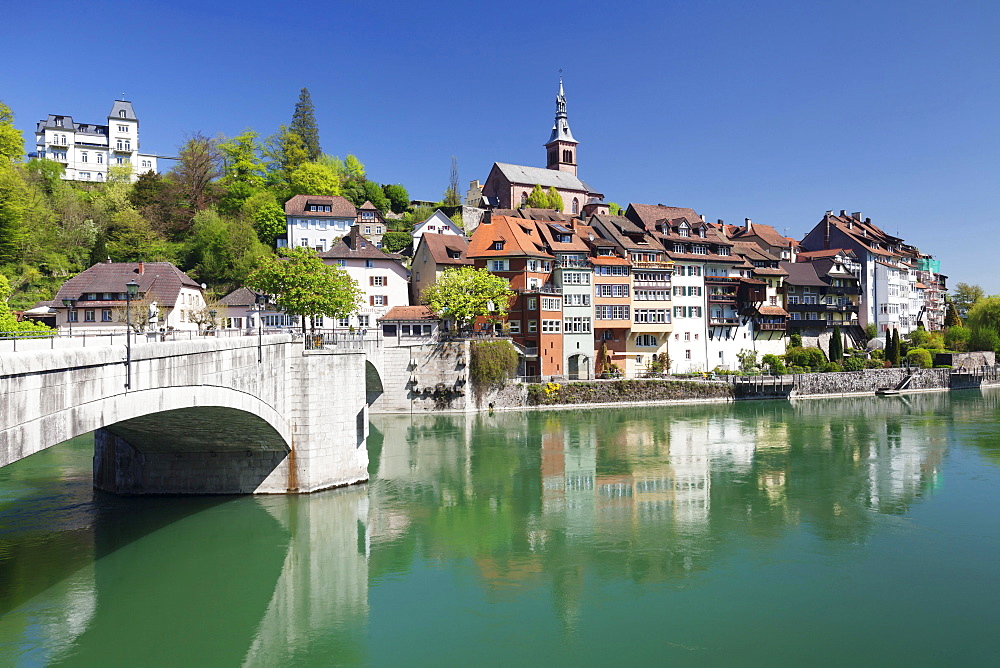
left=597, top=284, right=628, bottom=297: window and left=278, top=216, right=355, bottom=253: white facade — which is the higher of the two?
left=278, top=216, right=355, bottom=253: white facade

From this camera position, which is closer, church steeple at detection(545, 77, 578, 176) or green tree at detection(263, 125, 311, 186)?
green tree at detection(263, 125, 311, 186)

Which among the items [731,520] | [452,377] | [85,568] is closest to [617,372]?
[452,377]

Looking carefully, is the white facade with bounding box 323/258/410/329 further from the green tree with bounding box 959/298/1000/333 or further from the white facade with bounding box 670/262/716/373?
the green tree with bounding box 959/298/1000/333

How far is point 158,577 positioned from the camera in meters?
21.0

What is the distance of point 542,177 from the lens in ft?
350

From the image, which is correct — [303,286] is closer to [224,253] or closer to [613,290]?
[224,253]

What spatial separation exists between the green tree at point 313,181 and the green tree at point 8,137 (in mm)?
26098

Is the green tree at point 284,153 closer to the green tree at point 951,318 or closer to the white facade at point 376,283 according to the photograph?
the white facade at point 376,283

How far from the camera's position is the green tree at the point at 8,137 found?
6412 cm

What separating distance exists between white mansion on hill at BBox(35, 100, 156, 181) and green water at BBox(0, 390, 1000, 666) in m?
79.0

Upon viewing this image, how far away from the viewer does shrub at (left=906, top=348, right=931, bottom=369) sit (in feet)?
258

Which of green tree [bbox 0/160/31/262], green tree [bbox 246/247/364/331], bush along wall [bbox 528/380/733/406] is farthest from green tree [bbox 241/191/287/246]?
bush along wall [bbox 528/380/733/406]

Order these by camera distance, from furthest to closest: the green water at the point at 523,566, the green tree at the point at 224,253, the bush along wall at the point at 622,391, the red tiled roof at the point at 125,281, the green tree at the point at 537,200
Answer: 1. the green tree at the point at 537,200
2. the green tree at the point at 224,253
3. the bush along wall at the point at 622,391
4. the red tiled roof at the point at 125,281
5. the green water at the point at 523,566

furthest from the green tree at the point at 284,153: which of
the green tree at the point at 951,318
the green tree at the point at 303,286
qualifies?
the green tree at the point at 951,318
